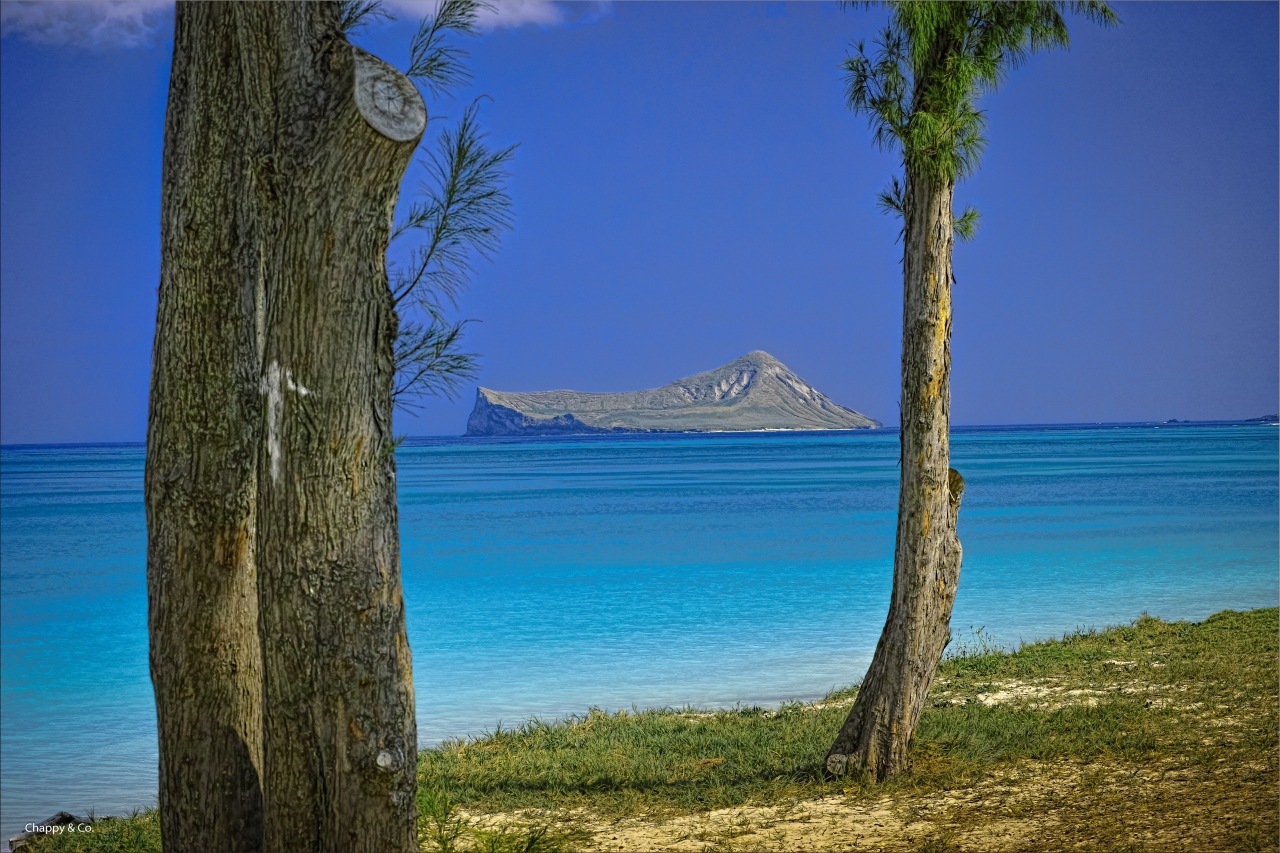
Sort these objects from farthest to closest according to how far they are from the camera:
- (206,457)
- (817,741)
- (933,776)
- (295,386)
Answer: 1. (817,741)
2. (933,776)
3. (206,457)
4. (295,386)

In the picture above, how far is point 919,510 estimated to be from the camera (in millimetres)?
6574

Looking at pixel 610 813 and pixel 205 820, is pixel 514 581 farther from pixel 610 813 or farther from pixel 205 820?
pixel 205 820

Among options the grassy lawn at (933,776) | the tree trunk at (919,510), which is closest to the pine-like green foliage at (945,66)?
the tree trunk at (919,510)

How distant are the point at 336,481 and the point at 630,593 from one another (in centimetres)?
1650

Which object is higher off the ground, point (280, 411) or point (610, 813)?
point (280, 411)

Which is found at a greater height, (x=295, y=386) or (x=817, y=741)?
(x=295, y=386)

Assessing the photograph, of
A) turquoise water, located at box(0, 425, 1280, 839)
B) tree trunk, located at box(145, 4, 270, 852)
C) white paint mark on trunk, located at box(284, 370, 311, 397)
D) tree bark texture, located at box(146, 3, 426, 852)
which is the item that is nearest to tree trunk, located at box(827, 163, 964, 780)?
tree bark texture, located at box(146, 3, 426, 852)

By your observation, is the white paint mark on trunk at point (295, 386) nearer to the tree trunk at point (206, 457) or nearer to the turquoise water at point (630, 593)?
the tree trunk at point (206, 457)

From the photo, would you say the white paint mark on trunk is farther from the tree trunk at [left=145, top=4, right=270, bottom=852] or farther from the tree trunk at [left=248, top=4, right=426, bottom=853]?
the tree trunk at [left=145, top=4, right=270, bottom=852]

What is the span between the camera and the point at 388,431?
148 inches

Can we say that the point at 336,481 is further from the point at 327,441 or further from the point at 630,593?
the point at 630,593

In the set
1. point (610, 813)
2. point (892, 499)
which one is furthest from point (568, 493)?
point (610, 813)

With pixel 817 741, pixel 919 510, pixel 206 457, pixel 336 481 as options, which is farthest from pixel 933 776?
pixel 206 457

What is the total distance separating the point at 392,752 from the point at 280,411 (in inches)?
52.0
